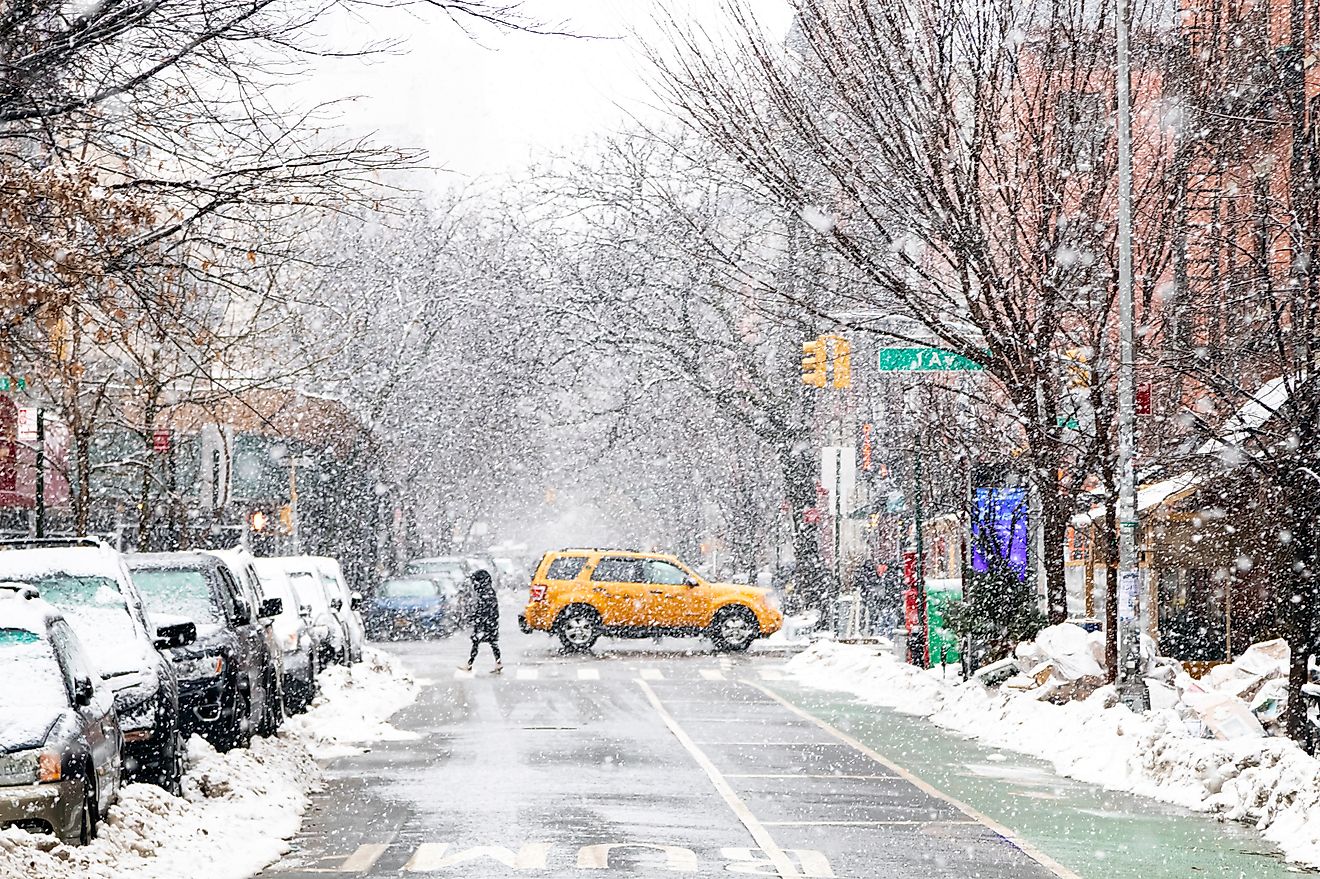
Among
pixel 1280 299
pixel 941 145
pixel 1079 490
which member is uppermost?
pixel 941 145

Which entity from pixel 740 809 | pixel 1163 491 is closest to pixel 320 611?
pixel 1163 491

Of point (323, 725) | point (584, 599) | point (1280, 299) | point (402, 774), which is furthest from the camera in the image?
point (584, 599)

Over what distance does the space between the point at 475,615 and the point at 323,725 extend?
1084cm

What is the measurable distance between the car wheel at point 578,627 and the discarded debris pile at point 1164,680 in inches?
628

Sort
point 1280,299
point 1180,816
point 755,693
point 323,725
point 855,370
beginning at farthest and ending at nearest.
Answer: point 855,370 < point 755,693 < point 323,725 < point 1280,299 < point 1180,816

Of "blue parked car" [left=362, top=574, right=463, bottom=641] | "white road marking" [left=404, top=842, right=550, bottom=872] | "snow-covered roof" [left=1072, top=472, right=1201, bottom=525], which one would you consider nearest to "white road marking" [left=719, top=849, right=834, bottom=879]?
"white road marking" [left=404, top=842, right=550, bottom=872]

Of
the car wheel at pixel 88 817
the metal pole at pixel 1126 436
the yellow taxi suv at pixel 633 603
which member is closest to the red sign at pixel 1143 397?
the metal pole at pixel 1126 436

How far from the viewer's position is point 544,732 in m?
21.9

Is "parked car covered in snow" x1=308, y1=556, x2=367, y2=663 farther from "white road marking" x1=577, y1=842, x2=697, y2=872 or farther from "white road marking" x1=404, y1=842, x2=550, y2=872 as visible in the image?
"white road marking" x1=577, y1=842, x2=697, y2=872

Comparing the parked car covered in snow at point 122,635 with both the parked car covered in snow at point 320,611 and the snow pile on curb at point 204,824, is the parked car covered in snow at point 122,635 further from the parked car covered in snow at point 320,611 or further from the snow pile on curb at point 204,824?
the parked car covered in snow at point 320,611

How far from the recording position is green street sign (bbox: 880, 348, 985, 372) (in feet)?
76.1

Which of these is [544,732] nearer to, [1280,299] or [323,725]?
[323,725]

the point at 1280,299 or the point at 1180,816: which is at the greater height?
the point at 1280,299

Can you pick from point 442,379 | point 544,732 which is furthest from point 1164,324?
point 442,379
